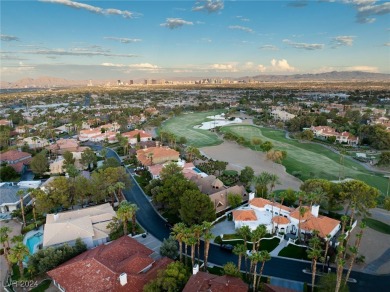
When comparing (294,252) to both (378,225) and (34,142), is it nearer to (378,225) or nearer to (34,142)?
(378,225)

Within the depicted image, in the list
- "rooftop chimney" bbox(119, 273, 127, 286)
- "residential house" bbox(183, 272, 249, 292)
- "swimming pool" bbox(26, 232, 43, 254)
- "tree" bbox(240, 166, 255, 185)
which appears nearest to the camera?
"residential house" bbox(183, 272, 249, 292)

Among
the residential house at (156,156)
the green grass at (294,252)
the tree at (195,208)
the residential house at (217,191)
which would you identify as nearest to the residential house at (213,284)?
the green grass at (294,252)

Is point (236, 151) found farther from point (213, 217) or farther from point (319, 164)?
point (213, 217)

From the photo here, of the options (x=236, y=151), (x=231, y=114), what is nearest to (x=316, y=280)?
(x=236, y=151)

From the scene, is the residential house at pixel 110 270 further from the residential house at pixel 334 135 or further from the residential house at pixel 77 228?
the residential house at pixel 334 135

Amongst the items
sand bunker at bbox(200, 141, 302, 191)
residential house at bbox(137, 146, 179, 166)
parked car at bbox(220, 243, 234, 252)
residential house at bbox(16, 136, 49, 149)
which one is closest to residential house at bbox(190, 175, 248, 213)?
parked car at bbox(220, 243, 234, 252)

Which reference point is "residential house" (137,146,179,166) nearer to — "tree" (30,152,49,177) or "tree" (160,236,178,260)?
"tree" (30,152,49,177)
